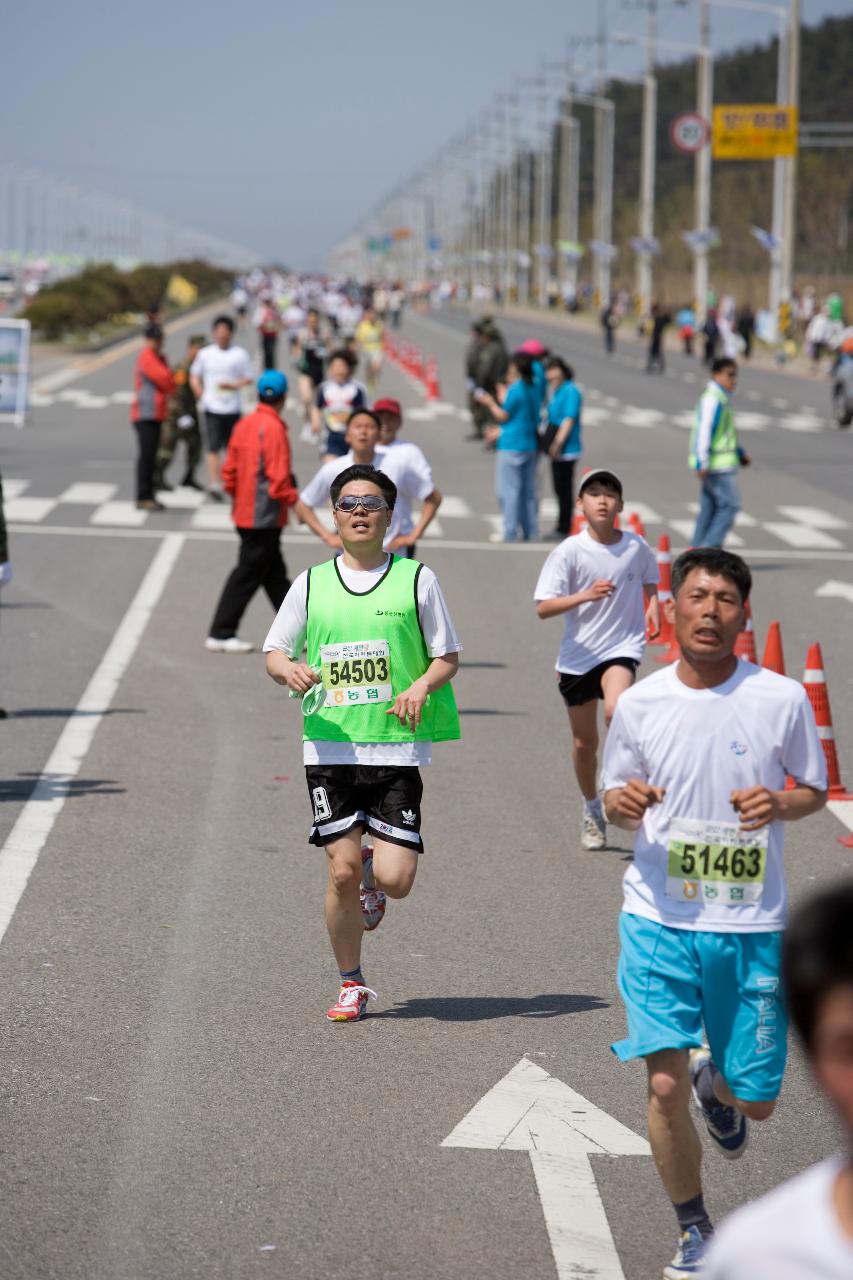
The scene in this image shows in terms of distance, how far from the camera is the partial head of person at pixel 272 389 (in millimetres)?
14227

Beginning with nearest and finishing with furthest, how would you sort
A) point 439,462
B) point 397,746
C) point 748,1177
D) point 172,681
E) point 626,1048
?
1. point 626,1048
2. point 748,1177
3. point 397,746
4. point 172,681
5. point 439,462

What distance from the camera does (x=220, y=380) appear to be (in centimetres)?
2439

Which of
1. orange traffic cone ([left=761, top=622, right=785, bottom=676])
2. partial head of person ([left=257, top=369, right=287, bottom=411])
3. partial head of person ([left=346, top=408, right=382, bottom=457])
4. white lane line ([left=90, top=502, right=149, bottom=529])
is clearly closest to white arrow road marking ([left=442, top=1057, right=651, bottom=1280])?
partial head of person ([left=346, top=408, right=382, bottom=457])

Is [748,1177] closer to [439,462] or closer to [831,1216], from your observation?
[831,1216]

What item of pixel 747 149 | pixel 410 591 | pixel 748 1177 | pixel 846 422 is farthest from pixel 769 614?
pixel 747 149

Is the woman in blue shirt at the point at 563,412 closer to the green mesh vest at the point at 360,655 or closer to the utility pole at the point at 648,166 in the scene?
the green mesh vest at the point at 360,655

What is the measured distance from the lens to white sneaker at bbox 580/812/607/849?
9.76m

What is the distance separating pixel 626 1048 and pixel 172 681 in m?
9.30

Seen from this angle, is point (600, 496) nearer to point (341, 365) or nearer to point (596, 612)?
point (596, 612)

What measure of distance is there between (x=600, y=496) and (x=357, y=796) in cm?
256

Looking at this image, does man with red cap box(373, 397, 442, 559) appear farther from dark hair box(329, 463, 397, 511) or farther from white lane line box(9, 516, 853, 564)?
white lane line box(9, 516, 853, 564)

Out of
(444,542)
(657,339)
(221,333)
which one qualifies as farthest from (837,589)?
(657,339)

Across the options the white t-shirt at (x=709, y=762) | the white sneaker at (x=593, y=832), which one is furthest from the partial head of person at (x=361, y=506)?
the white sneaker at (x=593, y=832)

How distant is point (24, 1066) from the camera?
6531mm
